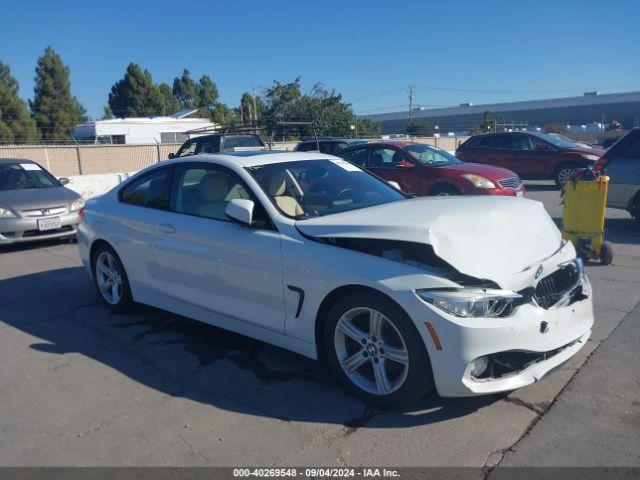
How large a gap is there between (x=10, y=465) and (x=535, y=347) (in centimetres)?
304

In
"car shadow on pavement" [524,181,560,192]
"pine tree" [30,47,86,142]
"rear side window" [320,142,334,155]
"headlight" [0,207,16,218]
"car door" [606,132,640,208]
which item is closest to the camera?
"headlight" [0,207,16,218]

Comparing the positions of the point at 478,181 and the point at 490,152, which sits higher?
the point at 490,152

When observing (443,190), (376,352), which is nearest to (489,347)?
(376,352)

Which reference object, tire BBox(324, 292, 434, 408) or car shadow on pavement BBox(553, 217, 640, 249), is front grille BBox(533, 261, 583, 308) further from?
car shadow on pavement BBox(553, 217, 640, 249)

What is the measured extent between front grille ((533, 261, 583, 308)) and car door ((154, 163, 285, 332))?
5.55ft

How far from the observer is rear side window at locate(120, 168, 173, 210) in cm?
517

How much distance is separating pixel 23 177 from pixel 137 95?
5218 cm

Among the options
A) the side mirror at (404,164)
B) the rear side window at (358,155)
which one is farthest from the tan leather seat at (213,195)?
Answer: the rear side window at (358,155)

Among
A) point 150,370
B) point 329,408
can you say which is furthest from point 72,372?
point 329,408

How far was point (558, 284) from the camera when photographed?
3.76m

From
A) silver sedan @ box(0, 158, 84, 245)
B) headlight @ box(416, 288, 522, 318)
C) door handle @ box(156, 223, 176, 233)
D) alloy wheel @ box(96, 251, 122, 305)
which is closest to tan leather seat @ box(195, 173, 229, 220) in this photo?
door handle @ box(156, 223, 176, 233)

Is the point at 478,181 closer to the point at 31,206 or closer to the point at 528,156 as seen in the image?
the point at 528,156

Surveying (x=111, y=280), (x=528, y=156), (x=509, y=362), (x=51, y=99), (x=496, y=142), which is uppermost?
(x=51, y=99)

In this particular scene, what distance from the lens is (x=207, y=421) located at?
3.54 meters
